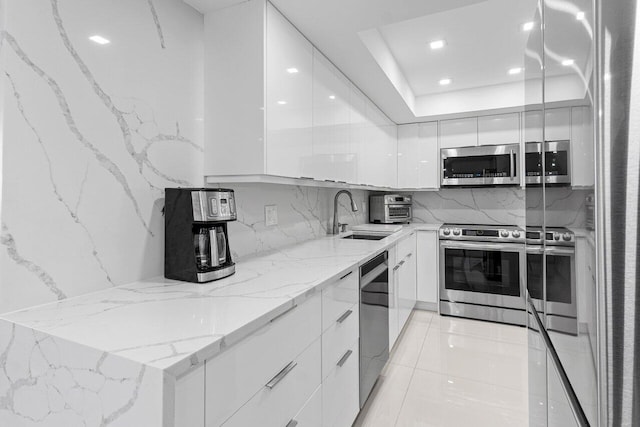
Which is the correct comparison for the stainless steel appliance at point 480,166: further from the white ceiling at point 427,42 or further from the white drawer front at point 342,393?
the white drawer front at point 342,393

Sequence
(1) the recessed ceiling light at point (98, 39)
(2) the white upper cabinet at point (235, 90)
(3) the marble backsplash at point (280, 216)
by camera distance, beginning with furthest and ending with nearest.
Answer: (3) the marble backsplash at point (280, 216) → (2) the white upper cabinet at point (235, 90) → (1) the recessed ceiling light at point (98, 39)

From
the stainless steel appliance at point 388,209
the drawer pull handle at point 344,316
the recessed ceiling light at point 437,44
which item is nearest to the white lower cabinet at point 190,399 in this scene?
the drawer pull handle at point 344,316

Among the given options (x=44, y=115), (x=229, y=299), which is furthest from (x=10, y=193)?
(x=229, y=299)

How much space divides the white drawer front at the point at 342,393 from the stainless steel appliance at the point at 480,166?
8.96ft

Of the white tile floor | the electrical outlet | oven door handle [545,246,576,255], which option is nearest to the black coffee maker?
the electrical outlet

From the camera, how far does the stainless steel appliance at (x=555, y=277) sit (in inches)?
26.6

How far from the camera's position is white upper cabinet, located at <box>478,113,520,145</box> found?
3.53 metres

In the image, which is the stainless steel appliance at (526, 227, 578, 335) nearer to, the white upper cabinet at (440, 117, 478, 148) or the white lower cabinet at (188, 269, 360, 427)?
the white lower cabinet at (188, 269, 360, 427)

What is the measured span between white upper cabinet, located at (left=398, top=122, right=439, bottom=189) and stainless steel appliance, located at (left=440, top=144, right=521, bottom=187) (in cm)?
12

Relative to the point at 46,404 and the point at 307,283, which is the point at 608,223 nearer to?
the point at 307,283

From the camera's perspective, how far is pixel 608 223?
0.45m

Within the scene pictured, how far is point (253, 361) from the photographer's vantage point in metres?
0.92

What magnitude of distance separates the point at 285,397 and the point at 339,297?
0.53 metres

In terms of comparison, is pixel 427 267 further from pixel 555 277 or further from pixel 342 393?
pixel 555 277
